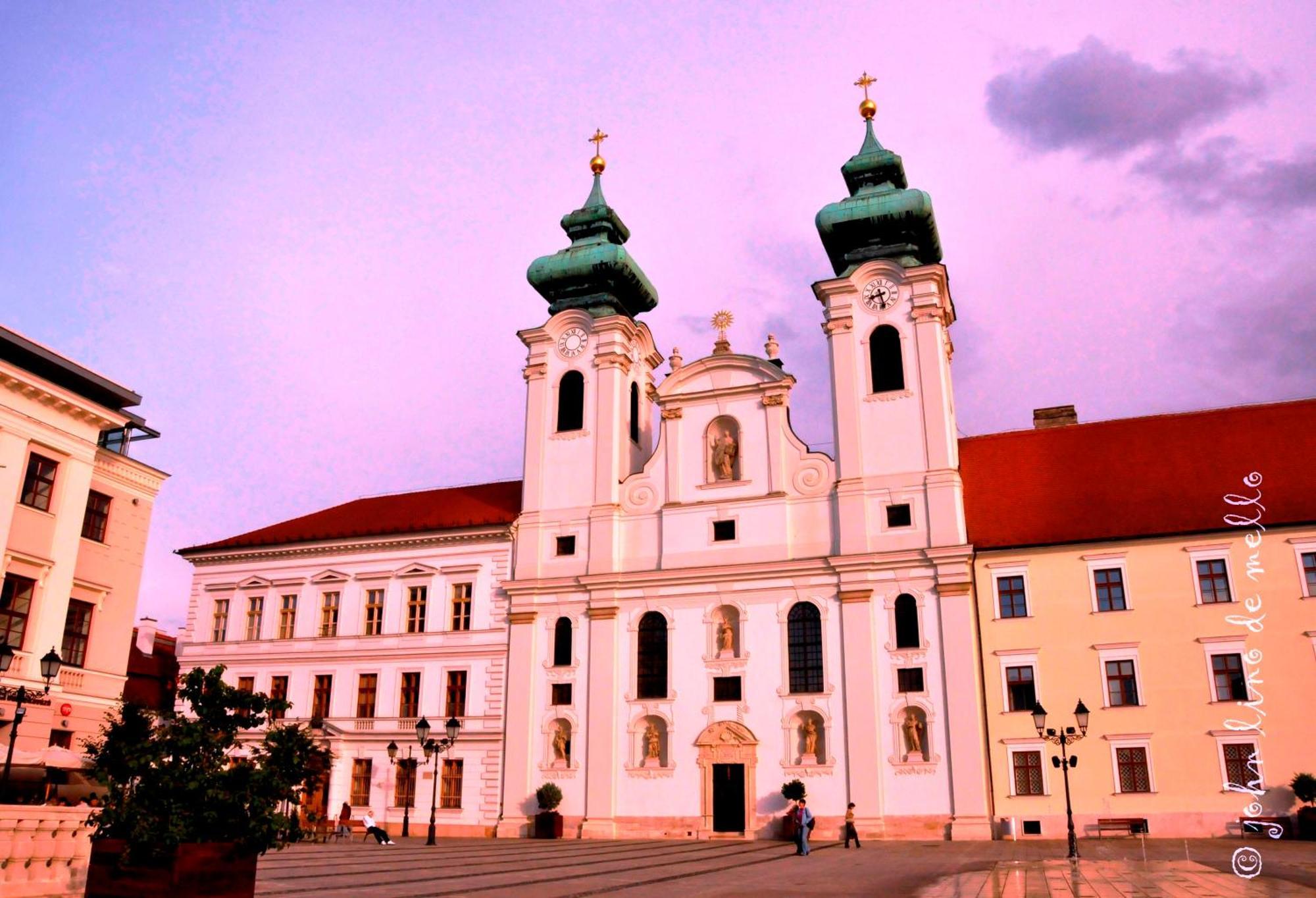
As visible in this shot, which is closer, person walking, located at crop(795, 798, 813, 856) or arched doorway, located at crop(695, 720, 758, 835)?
person walking, located at crop(795, 798, 813, 856)

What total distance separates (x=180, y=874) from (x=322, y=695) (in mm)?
27914

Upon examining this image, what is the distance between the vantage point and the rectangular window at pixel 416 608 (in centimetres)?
3744

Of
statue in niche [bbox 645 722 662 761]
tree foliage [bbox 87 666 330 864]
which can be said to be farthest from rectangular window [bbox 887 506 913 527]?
tree foliage [bbox 87 666 330 864]

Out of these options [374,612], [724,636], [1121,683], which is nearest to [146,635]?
[374,612]

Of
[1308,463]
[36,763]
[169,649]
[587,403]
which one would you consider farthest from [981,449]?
[169,649]

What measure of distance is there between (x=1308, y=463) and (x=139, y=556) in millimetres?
33058

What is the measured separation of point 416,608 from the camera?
37688 mm

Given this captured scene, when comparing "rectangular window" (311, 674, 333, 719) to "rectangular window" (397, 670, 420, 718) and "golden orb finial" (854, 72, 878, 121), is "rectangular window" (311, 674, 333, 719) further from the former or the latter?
"golden orb finial" (854, 72, 878, 121)

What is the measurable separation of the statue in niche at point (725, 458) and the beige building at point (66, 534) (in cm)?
1733

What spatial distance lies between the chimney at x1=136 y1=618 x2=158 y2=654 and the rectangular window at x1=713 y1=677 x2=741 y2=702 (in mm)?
28802

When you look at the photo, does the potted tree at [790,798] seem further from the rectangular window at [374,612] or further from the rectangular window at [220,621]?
the rectangular window at [220,621]

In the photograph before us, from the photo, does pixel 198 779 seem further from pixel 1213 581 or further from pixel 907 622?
pixel 1213 581

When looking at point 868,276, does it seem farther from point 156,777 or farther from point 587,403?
point 156,777

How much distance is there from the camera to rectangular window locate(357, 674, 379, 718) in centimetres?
3694
